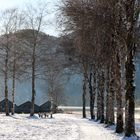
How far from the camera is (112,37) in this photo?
28.9 meters

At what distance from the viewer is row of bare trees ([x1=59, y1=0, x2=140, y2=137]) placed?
23.3 meters

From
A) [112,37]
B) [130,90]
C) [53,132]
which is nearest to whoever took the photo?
[130,90]

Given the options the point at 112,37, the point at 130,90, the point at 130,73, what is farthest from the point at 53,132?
the point at 112,37

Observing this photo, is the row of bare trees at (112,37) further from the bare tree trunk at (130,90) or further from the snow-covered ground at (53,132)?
the snow-covered ground at (53,132)

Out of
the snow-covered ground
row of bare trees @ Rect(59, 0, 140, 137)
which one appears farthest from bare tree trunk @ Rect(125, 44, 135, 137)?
the snow-covered ground

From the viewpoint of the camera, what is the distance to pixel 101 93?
4025 cm

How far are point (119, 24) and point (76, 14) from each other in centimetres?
349

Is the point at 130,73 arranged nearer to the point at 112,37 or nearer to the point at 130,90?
the point at 130,90

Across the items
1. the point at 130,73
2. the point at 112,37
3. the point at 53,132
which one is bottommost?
the point at 53,132

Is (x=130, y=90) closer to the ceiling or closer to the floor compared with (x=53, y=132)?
closer to the ceiling

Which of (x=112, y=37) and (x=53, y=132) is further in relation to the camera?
(x=112, y=37)

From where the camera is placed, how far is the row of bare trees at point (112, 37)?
23.3m

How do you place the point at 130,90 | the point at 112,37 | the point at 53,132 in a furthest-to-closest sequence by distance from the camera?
the point at 112,37
the point at 53,132
the point at 130,90

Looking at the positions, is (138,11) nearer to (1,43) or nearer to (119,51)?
(119,51)
